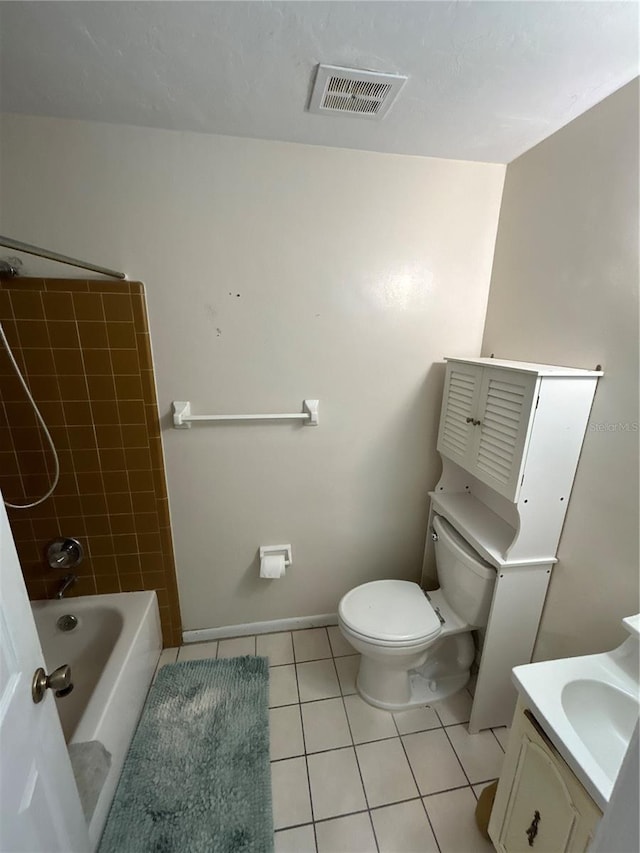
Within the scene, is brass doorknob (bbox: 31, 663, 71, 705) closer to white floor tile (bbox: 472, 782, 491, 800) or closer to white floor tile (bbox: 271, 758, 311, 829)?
white floor tile (bbox: 271, 758, 311, 829)

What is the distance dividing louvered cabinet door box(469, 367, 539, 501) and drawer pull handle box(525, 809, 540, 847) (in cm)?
77

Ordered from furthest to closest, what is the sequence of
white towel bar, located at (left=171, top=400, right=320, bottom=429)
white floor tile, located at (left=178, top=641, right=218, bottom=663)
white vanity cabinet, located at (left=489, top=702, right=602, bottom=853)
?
Result: white floor tile, located at (left=178, top=641, right=218, bottom=663) → white towel bar, located at (left=171, top=400, right=320, bottom=429) → white vanity cabinet, located at (left=489, top=702, right=602, bottom=853)

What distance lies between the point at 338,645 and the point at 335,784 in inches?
22.0

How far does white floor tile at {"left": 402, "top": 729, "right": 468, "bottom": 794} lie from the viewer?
48.3 inches

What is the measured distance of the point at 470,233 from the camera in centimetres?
144

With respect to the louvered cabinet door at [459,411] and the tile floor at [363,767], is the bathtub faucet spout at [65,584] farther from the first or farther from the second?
the louvered cabinet door at [459,411]

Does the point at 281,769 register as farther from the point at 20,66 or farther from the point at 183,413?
the point at 20,66

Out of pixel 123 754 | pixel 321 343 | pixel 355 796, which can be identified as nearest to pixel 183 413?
pixel 321 343

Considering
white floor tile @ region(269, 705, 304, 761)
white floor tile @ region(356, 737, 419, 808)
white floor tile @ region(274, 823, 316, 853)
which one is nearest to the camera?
white floor tile @ region(274, 823, 316, 853)

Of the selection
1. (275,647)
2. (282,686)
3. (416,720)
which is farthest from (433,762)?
(275,647)

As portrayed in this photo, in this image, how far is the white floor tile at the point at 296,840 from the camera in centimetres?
106

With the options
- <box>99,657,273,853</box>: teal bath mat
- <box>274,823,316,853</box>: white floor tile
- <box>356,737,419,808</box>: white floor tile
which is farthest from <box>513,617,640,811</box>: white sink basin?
<box>99,657,273,853</box>: teal bath mat

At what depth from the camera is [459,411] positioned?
142 centimetres

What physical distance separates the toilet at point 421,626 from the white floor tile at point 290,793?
0.37 metres
